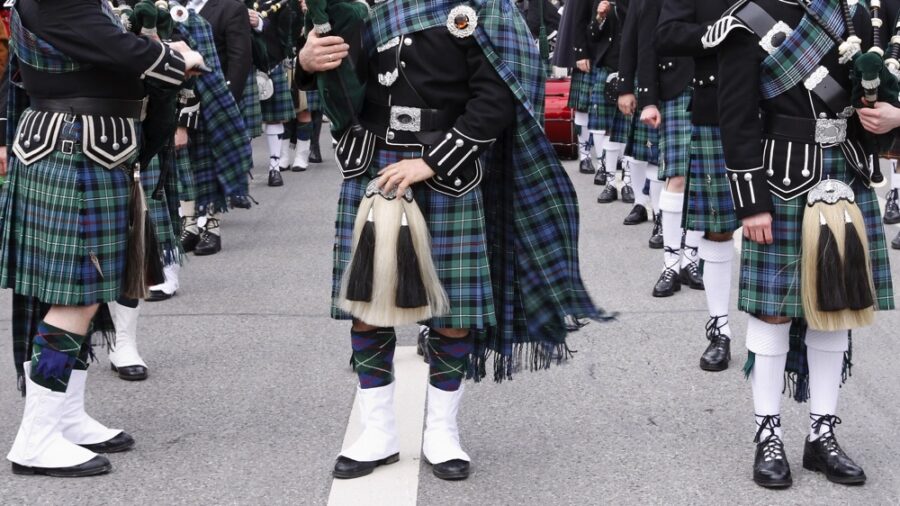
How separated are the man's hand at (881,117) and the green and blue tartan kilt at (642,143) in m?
4.21

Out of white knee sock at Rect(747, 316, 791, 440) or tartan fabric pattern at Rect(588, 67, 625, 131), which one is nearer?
white knee sock at Rect(747, 316, 791, 440)

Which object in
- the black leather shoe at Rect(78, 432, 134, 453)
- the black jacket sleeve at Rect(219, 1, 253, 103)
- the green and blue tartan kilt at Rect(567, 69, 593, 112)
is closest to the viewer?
the black leather shoe at Rect(78, 432, 134, 453)

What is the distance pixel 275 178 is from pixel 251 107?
238 cm

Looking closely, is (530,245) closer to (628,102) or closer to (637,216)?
(628,102)

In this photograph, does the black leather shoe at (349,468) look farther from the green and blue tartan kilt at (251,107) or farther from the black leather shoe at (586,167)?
the black leather shoe at (586,167)

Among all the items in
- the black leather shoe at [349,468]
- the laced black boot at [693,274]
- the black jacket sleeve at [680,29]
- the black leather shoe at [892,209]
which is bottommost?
the black leather shoe at [349,468]

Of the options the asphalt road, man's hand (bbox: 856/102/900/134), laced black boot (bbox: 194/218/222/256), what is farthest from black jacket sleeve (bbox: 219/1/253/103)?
man's hand (bbox: 856/102/900/134)

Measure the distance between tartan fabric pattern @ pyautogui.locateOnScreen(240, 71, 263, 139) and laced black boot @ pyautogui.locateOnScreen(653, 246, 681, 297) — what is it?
322 cm

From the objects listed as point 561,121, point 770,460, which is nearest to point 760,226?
point 770,460

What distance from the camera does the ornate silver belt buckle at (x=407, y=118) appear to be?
3.89 meters

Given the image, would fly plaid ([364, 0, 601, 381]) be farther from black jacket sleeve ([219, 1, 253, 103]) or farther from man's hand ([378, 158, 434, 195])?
black jacket sleeve ([219, 1, 253, 103])

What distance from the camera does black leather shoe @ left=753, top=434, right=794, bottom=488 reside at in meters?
3.90

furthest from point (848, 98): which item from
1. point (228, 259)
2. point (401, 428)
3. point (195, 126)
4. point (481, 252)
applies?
point (228, 259)

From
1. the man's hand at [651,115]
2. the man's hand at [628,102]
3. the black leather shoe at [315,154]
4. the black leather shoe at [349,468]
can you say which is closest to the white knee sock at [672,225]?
the man's hand at [651,115]
